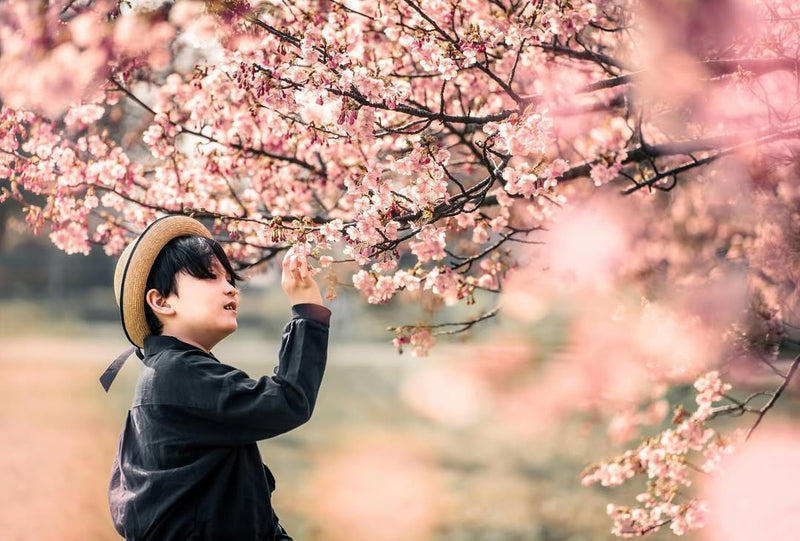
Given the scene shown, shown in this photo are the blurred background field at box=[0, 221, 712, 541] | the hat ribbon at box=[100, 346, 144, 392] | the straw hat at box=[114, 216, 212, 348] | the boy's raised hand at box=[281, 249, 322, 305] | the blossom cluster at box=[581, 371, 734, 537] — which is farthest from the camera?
the blurred background field at box=[0, 221, 712, 541]

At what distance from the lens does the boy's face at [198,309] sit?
7.22 feet

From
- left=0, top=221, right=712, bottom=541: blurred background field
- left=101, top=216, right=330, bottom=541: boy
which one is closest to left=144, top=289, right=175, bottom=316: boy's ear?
left=101, top=216, right=330, bottom=541: boy

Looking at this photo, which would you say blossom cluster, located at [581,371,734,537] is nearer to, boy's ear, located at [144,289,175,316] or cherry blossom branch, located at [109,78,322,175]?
cherry blossom branch, located at [109,78,322,175]

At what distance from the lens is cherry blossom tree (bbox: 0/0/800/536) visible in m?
2.86

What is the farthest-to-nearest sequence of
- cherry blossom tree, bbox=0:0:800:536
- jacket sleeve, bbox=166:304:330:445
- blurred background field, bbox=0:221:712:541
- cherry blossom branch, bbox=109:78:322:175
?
blurred background field, bbox=0:221:712:541, cherry blossom branch, bbox=109:78:322:175, cherry blossom tree, bbox=0:0:800:536, jacket sleeve, bbox=166:304:330:445

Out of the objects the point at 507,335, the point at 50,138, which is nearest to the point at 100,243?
the point at 50,138

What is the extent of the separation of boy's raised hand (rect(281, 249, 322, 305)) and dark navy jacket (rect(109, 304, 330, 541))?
0.10ft

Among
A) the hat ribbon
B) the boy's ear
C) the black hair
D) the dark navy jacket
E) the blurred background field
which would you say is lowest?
the dark navy jacket

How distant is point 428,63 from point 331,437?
925cm

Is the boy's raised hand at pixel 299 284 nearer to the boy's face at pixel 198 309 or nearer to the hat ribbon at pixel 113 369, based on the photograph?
the boy's face at pixel 198 309

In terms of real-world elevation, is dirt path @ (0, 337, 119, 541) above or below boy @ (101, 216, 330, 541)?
above

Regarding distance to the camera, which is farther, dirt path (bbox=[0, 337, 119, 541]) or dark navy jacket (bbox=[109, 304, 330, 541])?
dirt path (bbox=[0, 337, 119, 541])

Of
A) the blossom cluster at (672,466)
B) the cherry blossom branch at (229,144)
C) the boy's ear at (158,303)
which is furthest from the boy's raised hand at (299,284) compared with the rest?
the blossom cluster at (672,466)

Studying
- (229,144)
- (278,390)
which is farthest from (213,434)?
(229,144)
